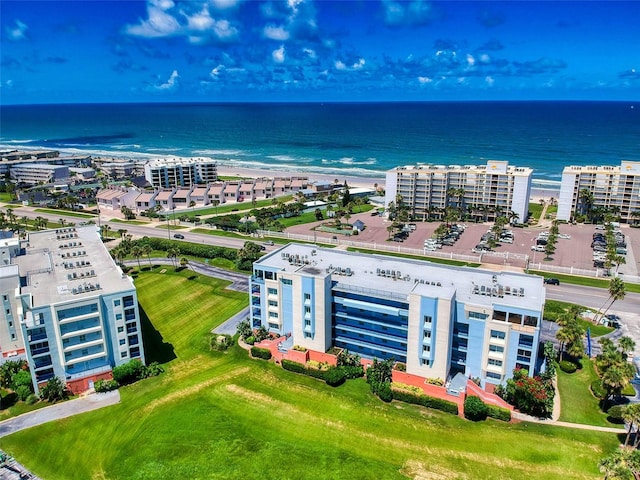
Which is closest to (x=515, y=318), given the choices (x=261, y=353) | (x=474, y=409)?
(x=474, y=409)

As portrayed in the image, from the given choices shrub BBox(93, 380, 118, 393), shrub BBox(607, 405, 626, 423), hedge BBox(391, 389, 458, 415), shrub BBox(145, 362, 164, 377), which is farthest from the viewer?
shrub BBox(145, 362, 164, 377)

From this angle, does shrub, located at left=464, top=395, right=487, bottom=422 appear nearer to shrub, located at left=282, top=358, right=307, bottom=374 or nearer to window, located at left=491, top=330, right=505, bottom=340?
window, located at left=491, top=330, right=505, bottom=340

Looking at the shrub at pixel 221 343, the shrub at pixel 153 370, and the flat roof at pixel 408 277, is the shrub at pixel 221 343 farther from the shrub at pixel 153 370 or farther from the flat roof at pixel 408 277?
the flat roof at pixel 408 277

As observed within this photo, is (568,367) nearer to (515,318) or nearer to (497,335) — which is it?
(515,318)

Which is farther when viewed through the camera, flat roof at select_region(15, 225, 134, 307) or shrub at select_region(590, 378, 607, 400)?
flat roof at select_region(15, 225, 134, 307)

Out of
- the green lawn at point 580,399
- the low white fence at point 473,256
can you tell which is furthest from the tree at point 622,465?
the low white fence at point 473,256

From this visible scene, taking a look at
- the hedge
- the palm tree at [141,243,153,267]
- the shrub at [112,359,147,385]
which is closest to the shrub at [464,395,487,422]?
the hedge

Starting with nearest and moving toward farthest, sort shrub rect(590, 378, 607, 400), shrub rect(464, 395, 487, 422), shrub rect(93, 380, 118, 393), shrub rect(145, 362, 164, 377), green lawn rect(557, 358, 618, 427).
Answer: shrub rect(464, 395, 487, 422), green lawn rect(557, 358, 618, 427), shrub rect(590, 378, 607, 400), shrub rect(93, 380, 118, 393), shrub rect(145, 362, 164, 377)
